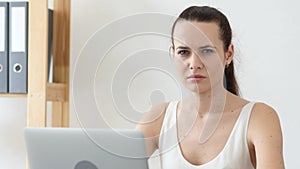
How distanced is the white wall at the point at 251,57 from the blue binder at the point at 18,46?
249 mm

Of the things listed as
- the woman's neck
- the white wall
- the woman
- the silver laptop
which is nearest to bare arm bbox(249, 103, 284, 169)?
the woman

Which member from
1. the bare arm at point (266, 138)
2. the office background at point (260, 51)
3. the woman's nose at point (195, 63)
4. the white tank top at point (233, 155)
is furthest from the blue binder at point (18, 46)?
the bare arm at point (266, 138)

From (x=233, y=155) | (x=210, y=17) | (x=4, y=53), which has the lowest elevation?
(x=233, y=155)

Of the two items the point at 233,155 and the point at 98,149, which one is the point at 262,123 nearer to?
the point at 233,155

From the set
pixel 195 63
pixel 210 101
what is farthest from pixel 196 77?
pixel 210 101

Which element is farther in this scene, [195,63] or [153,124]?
[153,124]

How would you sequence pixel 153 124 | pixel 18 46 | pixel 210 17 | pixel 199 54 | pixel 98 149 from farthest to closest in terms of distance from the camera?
pixel 18 46
pixel 153 124
pixel 210 17
pixel 199 54
pixel 98 149

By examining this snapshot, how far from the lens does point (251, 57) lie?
7.50 ft

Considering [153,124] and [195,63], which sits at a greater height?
[195,63]

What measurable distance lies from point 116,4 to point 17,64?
0.53 m

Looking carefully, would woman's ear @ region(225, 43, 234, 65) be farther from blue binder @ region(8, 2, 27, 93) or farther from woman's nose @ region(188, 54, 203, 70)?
blue binder @ region(8, 2, 27, 93)

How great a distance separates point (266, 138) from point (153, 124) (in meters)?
0.41

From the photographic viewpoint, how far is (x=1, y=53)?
2164mm

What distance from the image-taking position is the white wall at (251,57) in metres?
2.24
